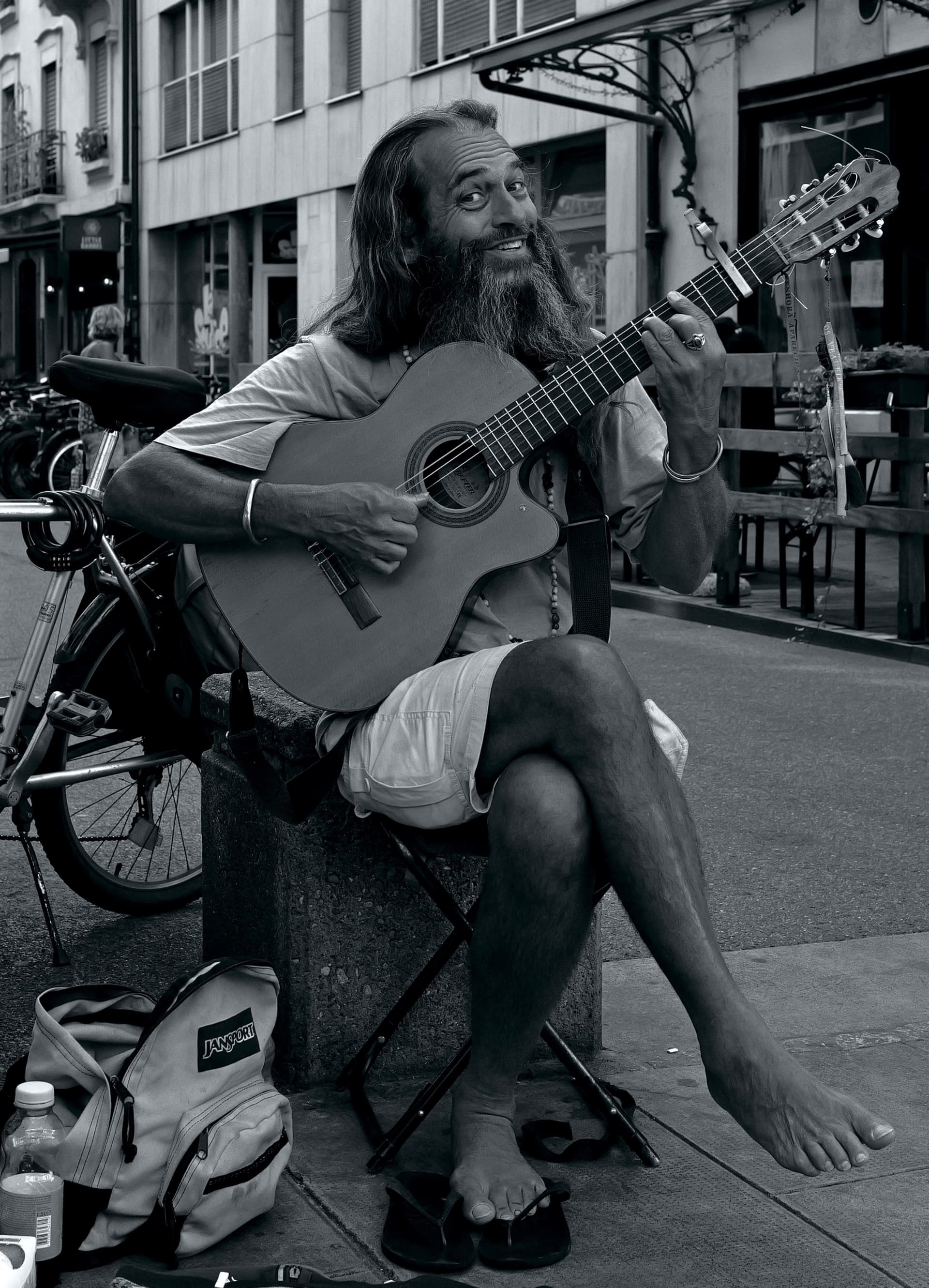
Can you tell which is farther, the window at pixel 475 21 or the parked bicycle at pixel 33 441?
the parked bicycle at pixel 33 441

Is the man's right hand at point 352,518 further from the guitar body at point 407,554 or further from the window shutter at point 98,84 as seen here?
the window shutter at point 98,84

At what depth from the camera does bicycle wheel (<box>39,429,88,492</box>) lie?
45.4 ft

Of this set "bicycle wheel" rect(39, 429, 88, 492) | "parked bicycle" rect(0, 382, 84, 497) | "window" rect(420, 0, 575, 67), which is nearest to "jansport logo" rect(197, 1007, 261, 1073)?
"bicycle wheel" rect(39, 429, 88, 492)

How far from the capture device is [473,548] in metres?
2.93

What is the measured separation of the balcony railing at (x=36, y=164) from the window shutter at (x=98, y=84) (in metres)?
1.86

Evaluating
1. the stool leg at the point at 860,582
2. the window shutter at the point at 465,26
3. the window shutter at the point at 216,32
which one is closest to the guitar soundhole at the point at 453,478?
the stool leg at the point at 860,582

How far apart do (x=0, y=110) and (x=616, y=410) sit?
116 ft

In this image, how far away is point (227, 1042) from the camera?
2709 mm

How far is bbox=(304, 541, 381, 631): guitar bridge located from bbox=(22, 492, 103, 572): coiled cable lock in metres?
1.03

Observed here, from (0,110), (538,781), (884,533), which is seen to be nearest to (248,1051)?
(538,781)

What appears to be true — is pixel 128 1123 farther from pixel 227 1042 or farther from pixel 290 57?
pixel 290 57

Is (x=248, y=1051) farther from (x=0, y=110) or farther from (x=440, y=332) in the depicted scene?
(x=0, y=110)

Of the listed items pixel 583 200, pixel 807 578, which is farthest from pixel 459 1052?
pixel 583 200

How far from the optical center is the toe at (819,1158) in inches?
95.3
